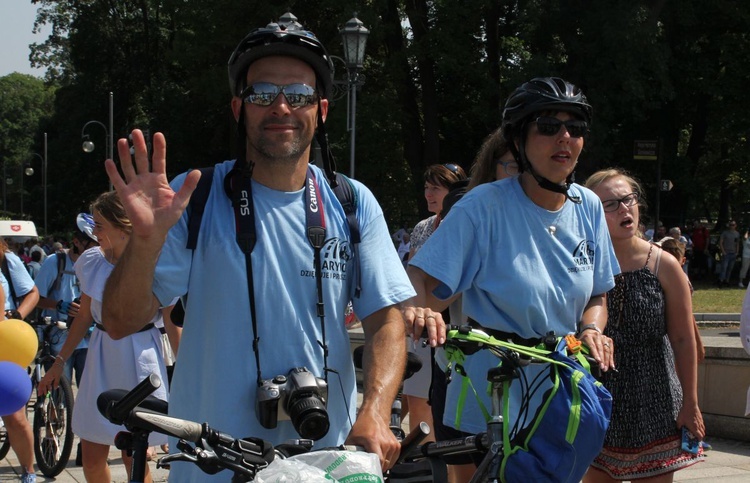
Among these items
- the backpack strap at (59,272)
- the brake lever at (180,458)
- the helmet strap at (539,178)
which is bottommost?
the backpack strap at (59,272)

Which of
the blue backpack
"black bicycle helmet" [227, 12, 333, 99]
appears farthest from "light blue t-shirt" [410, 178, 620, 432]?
"black bicycle helmet" [227, 12, 333, 99]

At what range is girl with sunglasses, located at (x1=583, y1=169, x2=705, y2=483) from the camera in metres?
4.57

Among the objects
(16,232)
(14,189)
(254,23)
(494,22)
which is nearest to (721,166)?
(494,22)

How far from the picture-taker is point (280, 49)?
2906 mm

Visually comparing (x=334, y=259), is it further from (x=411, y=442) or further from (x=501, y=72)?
(x=501, y=72)

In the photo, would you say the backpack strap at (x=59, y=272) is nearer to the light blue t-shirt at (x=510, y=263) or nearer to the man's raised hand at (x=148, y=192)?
the light blue t-shirt at (x=510, y=263)

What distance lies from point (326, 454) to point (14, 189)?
105902 mm

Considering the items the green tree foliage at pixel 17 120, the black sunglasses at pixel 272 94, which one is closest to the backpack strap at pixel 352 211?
the black sunglasses at pixel 272 94

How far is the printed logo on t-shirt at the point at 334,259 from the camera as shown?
9.36 feet

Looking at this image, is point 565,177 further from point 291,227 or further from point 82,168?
point 82,168

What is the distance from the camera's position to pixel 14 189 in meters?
102

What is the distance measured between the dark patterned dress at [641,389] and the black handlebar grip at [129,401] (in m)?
2.81

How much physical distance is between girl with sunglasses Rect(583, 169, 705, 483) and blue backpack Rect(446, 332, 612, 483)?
169 centimetres

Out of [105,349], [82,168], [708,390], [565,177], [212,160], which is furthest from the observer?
[82,168]
